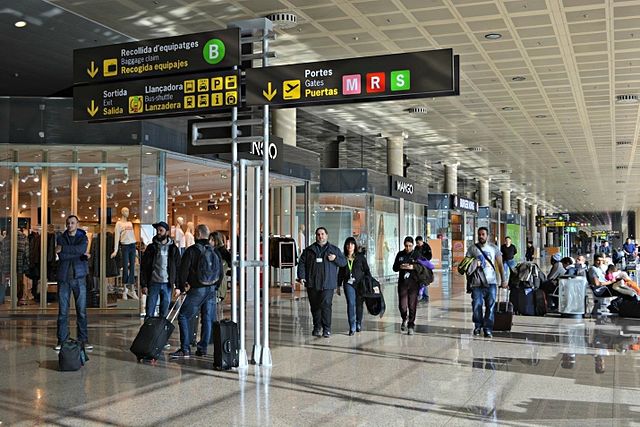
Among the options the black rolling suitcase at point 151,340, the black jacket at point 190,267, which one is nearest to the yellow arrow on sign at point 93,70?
the black jacket at point 190,267

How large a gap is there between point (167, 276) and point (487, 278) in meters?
4.68

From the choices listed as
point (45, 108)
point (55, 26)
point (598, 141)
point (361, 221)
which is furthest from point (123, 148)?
point (598, 141)

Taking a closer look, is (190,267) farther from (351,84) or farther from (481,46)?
(481,46)

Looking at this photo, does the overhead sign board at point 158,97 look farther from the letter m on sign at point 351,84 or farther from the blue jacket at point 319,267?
the blue jacket at point 319,267

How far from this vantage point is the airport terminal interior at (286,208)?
724 centimetres

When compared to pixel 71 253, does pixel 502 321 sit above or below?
below

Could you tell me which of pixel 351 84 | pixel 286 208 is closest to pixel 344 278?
pixel 351 84

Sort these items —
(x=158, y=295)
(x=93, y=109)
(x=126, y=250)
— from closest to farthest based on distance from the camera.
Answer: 1. (x=93, y=109)
2. (x=158, y=295)
3. (x=126, y=250)

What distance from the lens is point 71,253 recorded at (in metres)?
9.72

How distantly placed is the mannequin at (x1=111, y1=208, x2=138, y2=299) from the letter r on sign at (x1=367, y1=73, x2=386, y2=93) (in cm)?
830

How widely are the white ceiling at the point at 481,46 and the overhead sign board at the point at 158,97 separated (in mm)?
3107

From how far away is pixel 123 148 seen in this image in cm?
1488

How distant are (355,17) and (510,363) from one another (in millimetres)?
6641

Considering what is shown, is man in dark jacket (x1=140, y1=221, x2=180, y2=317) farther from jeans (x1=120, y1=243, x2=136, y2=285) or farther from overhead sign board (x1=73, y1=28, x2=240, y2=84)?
jeans (x1=120, y1=243, x2=136, y2=285)
